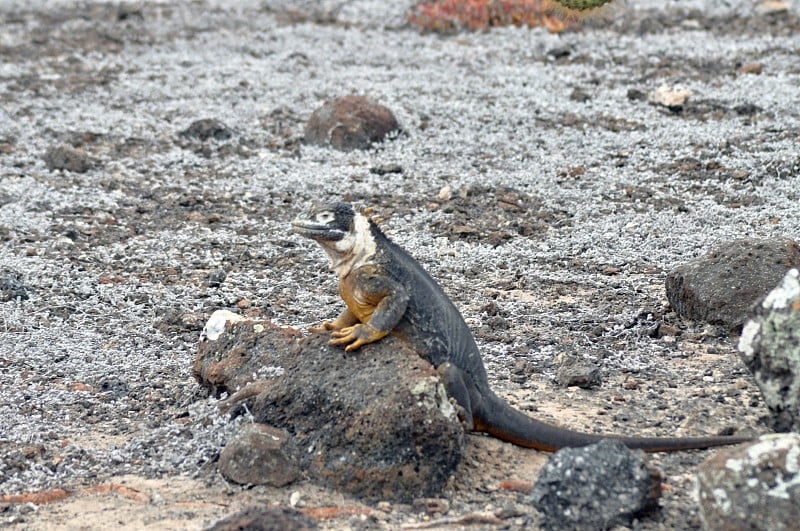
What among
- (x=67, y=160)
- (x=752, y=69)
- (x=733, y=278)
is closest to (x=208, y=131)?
(x=67, y=160)

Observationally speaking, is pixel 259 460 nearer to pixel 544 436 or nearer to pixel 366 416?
pixel 366 416

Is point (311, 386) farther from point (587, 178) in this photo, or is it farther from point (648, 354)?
point (587, 178)

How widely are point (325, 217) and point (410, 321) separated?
0.53 meters

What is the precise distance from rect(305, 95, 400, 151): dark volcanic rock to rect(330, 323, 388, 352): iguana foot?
17.0 ft

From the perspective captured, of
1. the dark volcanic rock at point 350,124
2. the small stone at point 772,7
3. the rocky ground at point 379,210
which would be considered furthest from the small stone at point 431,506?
the small stone at point 772,7

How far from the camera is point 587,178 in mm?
A: 8695

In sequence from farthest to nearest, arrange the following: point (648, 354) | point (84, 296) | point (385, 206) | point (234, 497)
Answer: point (385, 206) → point (84, 296) → point (648, 354) → point (234, 497)

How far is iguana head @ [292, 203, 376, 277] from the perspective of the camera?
14.8 ft

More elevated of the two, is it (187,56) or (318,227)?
(318,227)

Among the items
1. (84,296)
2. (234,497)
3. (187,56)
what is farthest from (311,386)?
(187,56)

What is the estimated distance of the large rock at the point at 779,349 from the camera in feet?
13.3

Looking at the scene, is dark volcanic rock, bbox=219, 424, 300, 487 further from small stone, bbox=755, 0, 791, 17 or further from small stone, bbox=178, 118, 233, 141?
small stone, bbox=755, 0, 791, 17

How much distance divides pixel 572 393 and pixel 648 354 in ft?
2.19

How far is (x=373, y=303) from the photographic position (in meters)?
4.55
